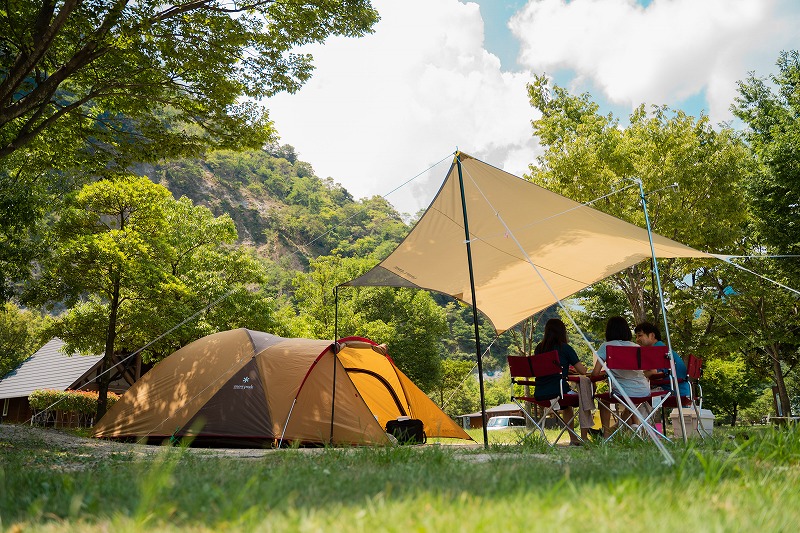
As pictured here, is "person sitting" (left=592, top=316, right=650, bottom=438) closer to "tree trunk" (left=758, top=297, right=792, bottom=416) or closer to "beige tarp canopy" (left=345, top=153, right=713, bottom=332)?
"beige tarp canopy" (left=345, top=153, right=713, bottom=332)

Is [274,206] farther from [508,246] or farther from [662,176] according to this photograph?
[508,246]

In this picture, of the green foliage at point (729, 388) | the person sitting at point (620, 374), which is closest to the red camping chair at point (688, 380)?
the person sitting at point (620, 374)

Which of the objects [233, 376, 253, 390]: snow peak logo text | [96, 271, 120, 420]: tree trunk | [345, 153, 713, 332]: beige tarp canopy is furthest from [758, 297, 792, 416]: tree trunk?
[96, 271, 120, 420]: tree trunk

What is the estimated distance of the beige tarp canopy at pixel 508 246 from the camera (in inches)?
280

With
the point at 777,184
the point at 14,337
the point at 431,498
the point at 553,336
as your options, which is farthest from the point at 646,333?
the point at 14,337

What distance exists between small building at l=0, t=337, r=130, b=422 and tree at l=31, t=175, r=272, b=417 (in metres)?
7.25

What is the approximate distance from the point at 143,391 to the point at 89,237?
20.4ft

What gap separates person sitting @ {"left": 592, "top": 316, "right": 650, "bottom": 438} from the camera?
5.96 metres

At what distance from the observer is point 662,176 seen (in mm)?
12719

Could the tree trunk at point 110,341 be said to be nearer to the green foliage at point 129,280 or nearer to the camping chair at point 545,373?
the green foliage at point 129,280

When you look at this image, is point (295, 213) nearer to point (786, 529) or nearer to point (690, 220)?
point (690, 220)

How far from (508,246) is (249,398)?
371 centimetres

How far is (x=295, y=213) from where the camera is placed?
80.3 m

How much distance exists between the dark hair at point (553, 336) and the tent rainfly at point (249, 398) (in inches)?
80.1
